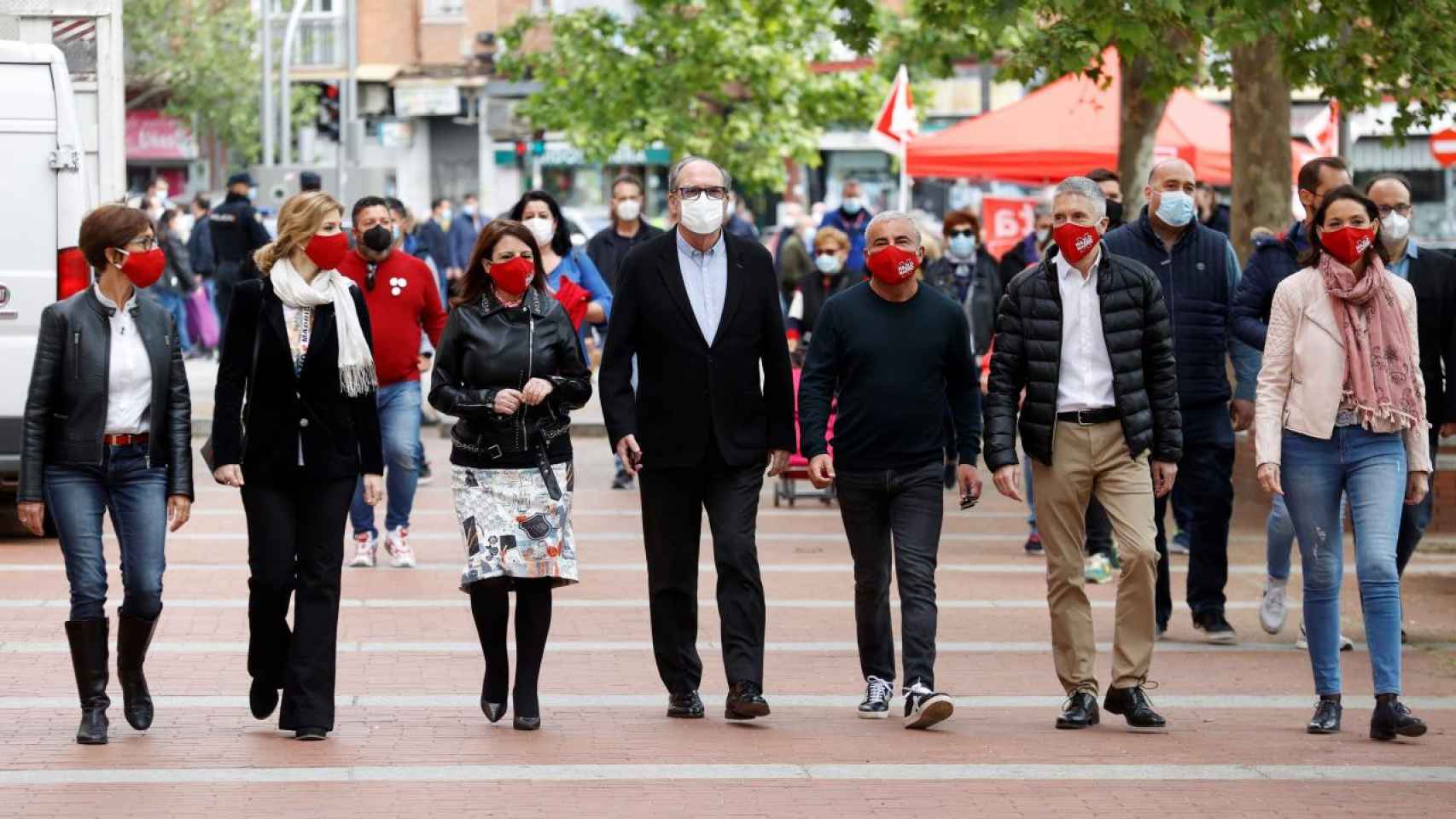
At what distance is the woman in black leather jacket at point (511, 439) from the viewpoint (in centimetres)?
820

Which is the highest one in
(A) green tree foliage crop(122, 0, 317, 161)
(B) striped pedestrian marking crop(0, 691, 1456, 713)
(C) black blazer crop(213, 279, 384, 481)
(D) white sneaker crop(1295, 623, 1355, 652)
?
(A) green tree foliage crop(122, 0, 317, 161)

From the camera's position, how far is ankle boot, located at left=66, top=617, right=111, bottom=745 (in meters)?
8.03

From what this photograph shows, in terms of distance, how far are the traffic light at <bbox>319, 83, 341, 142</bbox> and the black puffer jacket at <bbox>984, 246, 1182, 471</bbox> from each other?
2778cm

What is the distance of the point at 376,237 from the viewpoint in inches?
478

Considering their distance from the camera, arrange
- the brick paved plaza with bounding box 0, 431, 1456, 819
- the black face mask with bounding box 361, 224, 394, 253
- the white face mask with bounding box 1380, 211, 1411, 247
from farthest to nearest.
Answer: the black face mask with bounding box 361, 224, 394, 253
the white face mask with bounding box 1380, 211, 1411, 247
the brick paved plaza with bounding box 0, 431, 1456, 819

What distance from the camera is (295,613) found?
8.06 metres

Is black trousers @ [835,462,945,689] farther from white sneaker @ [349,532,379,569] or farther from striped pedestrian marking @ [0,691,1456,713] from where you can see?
white sneaker @ [349,532,379,569]

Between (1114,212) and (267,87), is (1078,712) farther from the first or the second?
(267,87)

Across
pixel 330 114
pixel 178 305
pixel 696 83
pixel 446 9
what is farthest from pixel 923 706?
pixel 446 9

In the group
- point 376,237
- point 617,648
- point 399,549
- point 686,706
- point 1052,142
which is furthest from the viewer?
point 1052,142

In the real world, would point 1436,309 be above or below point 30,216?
below

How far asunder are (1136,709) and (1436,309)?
8.15ft

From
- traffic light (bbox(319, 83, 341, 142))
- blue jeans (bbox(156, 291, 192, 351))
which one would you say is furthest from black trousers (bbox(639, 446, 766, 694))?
traffic light (bbox(319, 83, 341, 142))

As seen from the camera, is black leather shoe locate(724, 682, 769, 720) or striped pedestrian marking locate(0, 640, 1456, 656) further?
striped pedestrian marking locate(0, 640, 1456, 656)
